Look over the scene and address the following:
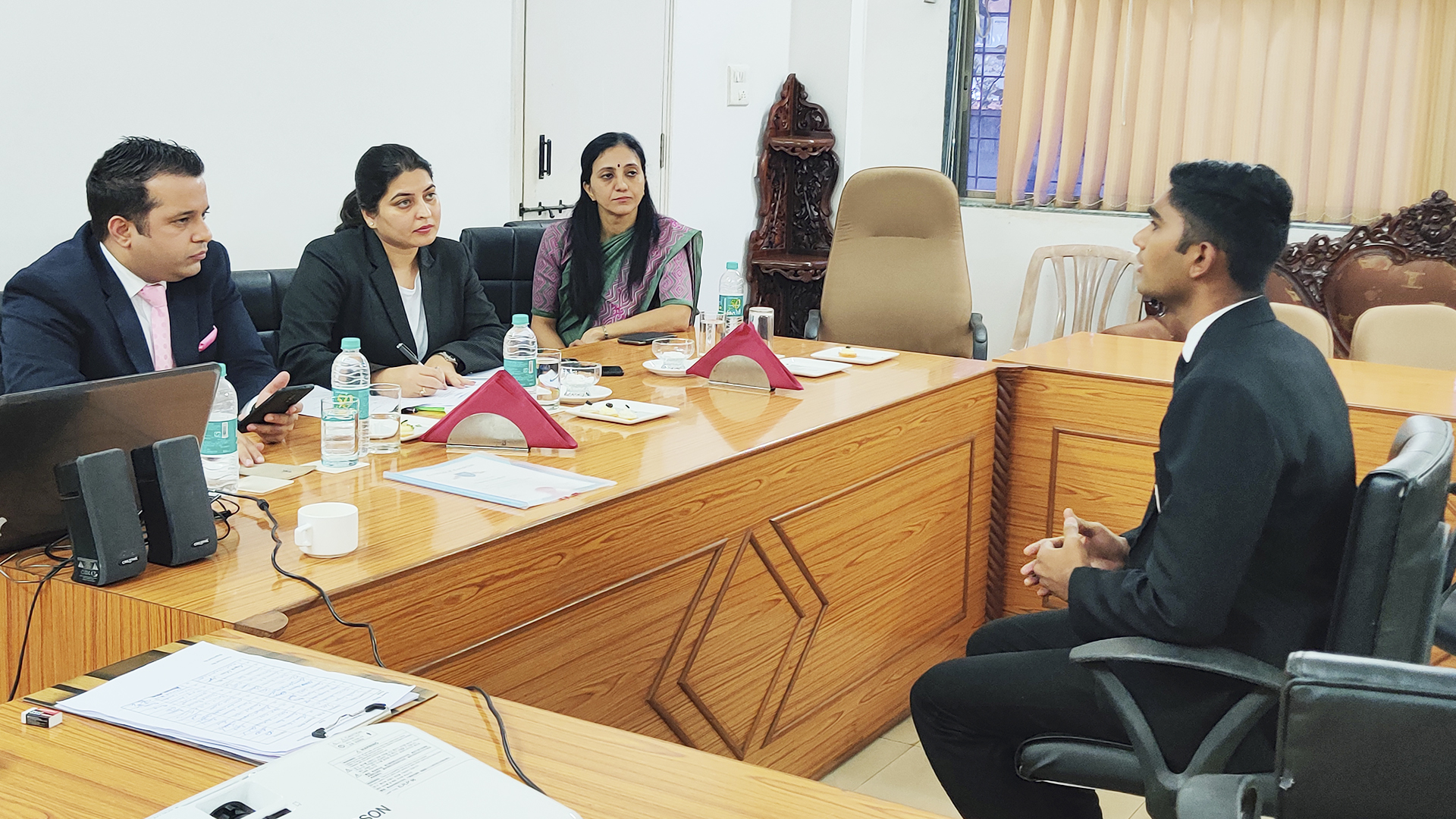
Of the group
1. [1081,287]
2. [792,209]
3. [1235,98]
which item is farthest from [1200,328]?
[792,209]

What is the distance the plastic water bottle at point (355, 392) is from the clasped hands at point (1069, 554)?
3.59 feet

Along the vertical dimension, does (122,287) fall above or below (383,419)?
above

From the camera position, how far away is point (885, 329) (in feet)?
14.0

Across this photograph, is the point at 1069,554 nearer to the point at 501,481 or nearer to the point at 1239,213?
the point at 1239,213

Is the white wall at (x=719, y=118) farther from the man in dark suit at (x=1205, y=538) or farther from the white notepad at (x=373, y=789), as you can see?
the white notepad at (x=373, y=789)

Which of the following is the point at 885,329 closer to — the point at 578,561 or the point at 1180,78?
the point at 1180,78

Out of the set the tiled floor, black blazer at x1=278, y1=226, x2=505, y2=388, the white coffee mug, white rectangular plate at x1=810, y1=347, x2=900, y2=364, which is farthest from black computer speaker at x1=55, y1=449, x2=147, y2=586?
white rectangular plate at x1=810, y1=347, x2=900, y2=364

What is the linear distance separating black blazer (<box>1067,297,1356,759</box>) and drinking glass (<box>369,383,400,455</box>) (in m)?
1.22

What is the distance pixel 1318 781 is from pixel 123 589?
4.21 feet

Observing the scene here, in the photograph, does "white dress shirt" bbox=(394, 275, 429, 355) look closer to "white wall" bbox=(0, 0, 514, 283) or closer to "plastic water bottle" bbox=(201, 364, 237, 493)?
"white wall" bbox=(0, 0, 514, 283)

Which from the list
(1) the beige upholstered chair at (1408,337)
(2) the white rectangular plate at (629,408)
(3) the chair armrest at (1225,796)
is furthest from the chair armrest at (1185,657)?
(1) the beige upholstered chair at (1408,337)

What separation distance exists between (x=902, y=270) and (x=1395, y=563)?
9.26ft

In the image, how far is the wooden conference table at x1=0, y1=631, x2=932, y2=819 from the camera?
1.05 m

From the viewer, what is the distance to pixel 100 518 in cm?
151
